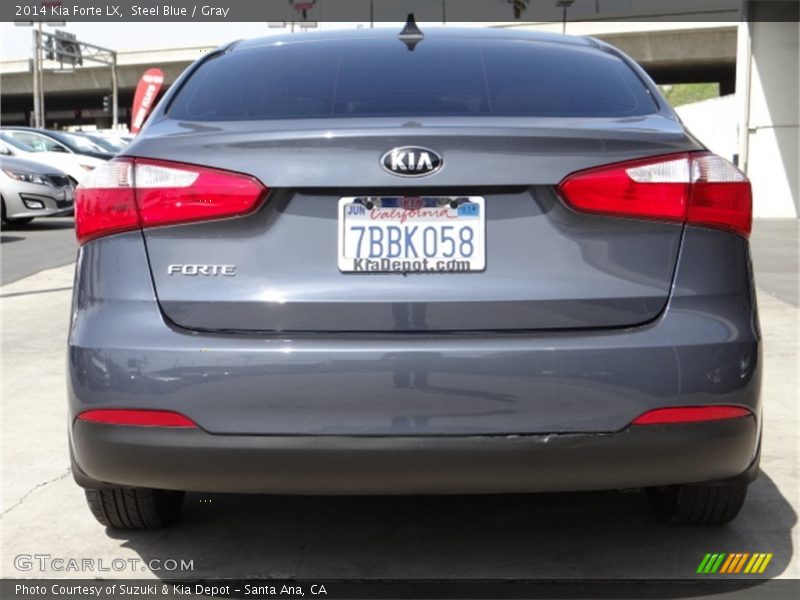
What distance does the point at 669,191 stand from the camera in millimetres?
2885

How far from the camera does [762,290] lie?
9445 millimetres

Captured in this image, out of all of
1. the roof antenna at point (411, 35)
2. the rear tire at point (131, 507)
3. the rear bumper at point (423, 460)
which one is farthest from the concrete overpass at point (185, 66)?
the rear bumper at point (423, 460)

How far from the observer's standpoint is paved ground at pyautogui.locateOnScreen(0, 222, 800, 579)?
333 centimetres

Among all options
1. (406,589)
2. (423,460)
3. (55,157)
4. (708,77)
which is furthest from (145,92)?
(708,77)

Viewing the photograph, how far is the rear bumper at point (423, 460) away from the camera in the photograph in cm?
277

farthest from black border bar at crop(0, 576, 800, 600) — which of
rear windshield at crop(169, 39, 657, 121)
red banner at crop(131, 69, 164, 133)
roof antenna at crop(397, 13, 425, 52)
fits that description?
red banner at crop(131, 69, 164, 133)

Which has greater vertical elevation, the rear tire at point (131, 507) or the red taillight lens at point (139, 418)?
the red taillight lens at point (139, 418)

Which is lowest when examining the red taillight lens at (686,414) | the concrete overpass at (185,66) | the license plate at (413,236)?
the concrete overpass at (185,66)

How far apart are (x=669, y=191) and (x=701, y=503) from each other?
1121 millimetres

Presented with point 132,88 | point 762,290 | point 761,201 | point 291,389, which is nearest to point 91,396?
point 291,389

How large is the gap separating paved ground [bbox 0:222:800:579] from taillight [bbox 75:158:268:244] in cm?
103

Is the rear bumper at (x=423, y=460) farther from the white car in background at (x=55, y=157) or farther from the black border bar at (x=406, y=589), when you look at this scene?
the white car in background at (x=55, y=157)

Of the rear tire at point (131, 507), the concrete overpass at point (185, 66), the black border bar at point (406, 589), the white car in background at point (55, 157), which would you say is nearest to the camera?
the black border bar at point (406, 589)

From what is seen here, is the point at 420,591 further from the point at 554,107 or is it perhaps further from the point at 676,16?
the point at 676,16
